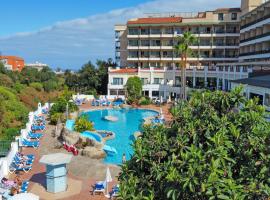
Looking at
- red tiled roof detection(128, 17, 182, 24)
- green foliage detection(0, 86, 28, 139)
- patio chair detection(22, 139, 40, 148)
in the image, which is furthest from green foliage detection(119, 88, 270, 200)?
red tiled roof detection(128, 17, 182, 24)

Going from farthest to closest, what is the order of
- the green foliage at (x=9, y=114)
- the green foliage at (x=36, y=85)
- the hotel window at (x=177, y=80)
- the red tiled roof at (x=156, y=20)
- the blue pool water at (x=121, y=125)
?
the red tiled roof at (x=156, y=20), the hotel window at (x=177, y=80), the green foliage at (x=36, y=85), the green foliage at (x=9, y=114), the blue pool water at (x=121, y=125)

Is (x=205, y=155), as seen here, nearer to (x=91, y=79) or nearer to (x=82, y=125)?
(x=82, y=125)

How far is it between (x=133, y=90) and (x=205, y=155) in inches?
1733

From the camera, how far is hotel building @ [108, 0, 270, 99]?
54.8 metres

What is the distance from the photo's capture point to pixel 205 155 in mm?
6410

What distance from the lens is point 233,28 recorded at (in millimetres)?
60656

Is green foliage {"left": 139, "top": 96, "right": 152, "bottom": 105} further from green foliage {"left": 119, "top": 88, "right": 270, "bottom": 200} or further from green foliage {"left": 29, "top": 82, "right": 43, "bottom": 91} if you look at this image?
green foliage {"left": 119, "top": 88, "right": 270, "bottom": 200}

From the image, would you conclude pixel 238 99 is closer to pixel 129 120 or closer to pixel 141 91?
pixel 129 120

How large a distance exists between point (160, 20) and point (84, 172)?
4854 centimetres

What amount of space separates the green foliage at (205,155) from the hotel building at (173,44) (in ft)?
141

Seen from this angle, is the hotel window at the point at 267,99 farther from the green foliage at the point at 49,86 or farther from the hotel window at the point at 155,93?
the green foliage at the point at 49,86

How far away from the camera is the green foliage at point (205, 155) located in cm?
610

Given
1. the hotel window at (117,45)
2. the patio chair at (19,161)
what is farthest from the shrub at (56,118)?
the hotel window at (117,45)

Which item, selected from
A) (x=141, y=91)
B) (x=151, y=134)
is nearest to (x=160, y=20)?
(x=141, y=91)
